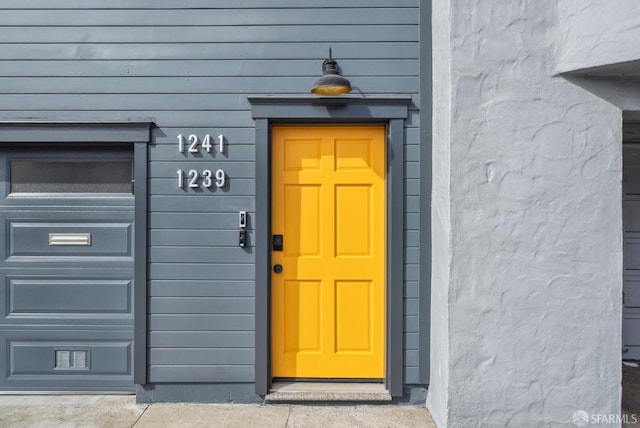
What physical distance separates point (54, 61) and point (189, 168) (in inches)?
50.6

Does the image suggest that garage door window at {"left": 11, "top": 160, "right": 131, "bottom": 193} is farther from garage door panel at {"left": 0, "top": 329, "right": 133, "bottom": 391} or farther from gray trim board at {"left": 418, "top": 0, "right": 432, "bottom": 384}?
gray trim board at {"left": 418, "top": 0, "right": 432, "bottom": 384}

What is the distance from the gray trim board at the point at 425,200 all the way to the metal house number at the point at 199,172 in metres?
1.49

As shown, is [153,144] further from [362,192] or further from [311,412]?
[311,412]

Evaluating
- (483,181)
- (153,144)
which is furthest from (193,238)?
(483,181)

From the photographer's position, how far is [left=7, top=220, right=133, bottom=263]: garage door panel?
9.84 feet

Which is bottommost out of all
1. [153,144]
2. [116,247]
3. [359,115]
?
[116,247]

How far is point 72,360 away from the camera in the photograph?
9.77 ft

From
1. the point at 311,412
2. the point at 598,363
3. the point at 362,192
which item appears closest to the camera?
the point at 598,363

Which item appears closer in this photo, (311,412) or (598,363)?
(598,363)

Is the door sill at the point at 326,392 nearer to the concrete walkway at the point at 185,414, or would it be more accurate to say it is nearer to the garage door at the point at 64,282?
the concrete walkway at the point at 185,414

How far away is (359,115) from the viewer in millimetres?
2881

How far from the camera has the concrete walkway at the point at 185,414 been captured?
265cm

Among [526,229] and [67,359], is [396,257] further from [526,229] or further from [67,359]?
[67,359]

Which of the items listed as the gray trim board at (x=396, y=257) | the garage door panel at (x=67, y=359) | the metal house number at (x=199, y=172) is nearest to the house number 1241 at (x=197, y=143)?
the metal house number at (x=199, y=172)
